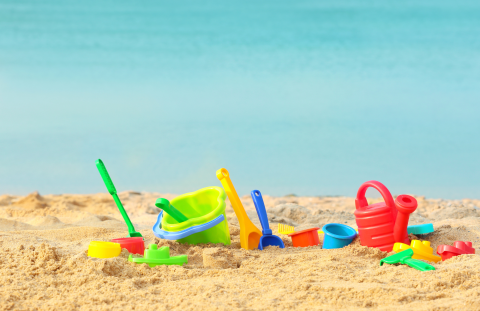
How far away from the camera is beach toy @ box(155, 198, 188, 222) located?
2.72m

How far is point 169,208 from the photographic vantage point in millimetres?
2871

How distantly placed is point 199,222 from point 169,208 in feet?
0.77

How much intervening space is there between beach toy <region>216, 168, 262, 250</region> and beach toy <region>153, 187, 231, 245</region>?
7cm

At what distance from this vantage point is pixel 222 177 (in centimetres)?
321

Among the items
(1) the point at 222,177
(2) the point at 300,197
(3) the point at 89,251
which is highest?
(1) the point at 222,177

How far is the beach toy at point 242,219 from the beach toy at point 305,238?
0.30 meters

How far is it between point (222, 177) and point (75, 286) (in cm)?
136

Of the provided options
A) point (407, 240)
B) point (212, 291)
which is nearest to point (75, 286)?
point (212, 291)

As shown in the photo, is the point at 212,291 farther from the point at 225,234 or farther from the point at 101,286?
the point at 225,234

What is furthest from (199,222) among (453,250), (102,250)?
(453,250)

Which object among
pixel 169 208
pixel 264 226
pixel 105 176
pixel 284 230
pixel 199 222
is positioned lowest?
pixel 284 230

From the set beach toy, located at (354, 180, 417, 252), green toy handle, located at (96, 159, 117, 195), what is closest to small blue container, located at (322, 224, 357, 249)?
beach toy, located at (354, 180, 417, 252)

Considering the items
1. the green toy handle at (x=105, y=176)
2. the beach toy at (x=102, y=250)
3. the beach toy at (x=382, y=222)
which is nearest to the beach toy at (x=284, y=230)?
the beach toy at (x=382, y=222)

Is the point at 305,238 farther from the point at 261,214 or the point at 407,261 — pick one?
the point at 407,261
